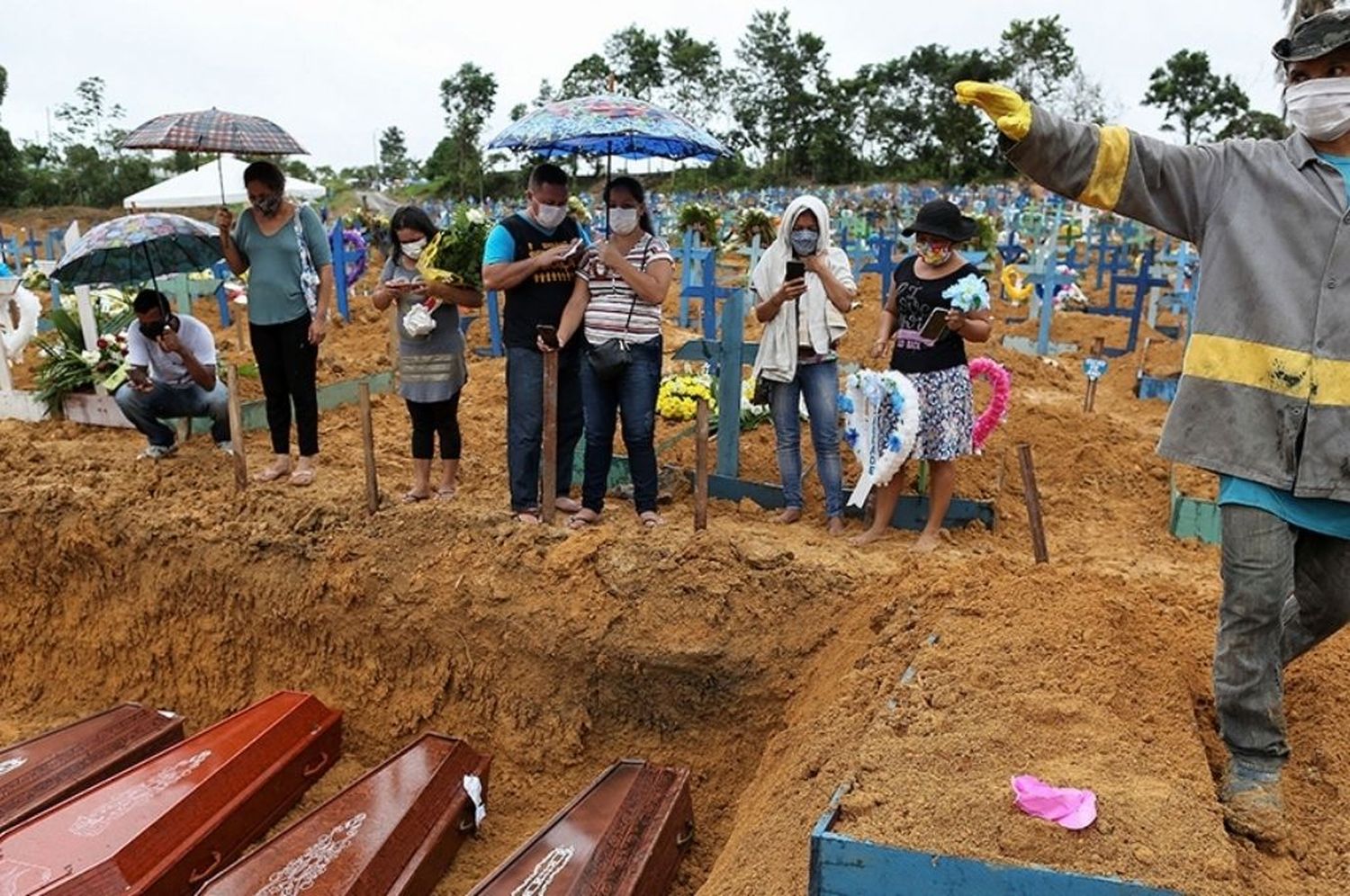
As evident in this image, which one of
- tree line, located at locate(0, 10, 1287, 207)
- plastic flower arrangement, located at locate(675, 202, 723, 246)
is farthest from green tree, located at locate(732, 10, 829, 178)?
plastic flower arrangement, located at locate(675, 202, 723, 246)

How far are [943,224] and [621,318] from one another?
173 centimetres

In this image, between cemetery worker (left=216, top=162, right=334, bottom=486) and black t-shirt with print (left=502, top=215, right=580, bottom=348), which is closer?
black t-shirt with print (left=502, top=215, right=580, bottom=348)

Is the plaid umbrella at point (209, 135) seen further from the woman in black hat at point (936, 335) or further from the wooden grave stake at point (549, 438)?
the woman in black hat at point (936, 335)

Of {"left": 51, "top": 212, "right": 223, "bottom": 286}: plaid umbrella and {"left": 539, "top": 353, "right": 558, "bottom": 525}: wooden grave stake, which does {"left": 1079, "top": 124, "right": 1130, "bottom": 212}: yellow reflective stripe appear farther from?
{"left": 51, "top": 212, "right": 223, "bottom": 286}: plaid umbrella

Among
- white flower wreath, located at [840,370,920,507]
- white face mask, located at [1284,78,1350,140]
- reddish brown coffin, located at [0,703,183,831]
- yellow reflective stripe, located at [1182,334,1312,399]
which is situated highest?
white face mask, located at [1284,78,1350,140]

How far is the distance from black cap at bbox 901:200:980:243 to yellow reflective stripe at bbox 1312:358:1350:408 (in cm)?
248

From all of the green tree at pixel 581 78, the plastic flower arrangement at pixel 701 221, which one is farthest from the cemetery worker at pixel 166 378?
the green tree at pixel 581 78

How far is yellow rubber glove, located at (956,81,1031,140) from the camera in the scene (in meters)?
2.66

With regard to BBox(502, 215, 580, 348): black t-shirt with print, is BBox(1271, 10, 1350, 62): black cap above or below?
above

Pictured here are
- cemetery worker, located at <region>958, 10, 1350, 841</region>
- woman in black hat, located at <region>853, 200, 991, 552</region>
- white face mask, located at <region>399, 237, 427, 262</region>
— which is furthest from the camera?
white face mask, located at <region>399, 237, 427, 262</region>

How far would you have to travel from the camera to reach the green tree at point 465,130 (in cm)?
4306

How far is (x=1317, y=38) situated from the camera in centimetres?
256

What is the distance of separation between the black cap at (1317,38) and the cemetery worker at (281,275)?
15.8 ft

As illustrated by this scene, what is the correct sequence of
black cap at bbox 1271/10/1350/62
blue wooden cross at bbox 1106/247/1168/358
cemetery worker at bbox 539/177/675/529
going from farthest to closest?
blue wooden cross at bbox 1106/247/1168/358
cemetery worker at bbox 539/177/675/529
black cap at bbox 1271/10/1350/62
